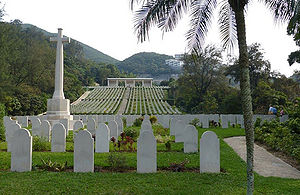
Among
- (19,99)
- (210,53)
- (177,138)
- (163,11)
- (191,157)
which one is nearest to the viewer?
(163,11)

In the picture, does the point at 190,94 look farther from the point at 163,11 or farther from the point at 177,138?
the point at 163,11

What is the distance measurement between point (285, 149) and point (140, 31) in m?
6.69

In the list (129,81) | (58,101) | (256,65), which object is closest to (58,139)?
(58,101)

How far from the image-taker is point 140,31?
5188 mm

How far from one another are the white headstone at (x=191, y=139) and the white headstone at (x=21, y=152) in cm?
448

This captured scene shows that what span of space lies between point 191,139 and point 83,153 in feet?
11.9

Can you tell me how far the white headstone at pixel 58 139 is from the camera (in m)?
8.26

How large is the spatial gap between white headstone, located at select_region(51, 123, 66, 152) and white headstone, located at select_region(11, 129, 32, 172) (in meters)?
2.20

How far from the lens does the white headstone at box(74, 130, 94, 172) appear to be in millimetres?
5914

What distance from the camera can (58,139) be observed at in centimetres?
833

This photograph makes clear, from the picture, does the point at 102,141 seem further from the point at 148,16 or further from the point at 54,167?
the point at 148,16

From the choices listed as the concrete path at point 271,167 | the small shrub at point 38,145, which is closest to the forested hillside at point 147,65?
the small shrub at point 38,145

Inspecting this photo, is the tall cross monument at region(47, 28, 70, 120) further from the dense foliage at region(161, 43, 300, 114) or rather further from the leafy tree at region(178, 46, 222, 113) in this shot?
the leafy tree at region(178, 46, 222, 113)

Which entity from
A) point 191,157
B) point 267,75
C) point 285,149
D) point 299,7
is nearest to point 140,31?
point 299,7
